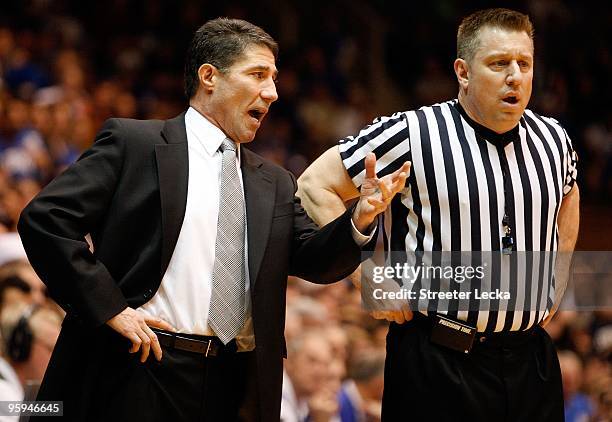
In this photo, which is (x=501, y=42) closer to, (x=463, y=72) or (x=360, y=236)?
(x=463, y=72)

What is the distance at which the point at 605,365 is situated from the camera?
18.8 feet

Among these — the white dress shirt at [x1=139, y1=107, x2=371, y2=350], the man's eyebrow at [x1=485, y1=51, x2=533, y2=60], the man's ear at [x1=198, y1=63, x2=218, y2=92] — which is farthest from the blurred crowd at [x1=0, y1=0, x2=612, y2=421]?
the man's eyebrow at [x1=485, y1=51, x2=533, y2=60]

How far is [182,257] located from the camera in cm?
288

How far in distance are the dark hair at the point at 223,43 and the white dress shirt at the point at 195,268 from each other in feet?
1.03

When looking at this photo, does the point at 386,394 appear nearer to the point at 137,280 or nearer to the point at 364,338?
the point at 137,280

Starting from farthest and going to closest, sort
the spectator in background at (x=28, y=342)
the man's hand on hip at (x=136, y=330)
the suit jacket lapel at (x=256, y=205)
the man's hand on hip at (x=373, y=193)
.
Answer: the spectator in background at (x=28, y=342) → the suit jacket lapel at (x=256, y=205) → the man's hand on hip at (x=373, y=193) → the man's hand on hip at (x=136, y=330)

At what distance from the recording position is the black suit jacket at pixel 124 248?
2.73m

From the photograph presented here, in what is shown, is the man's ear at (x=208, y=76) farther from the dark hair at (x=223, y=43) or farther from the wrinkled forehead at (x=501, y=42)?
the wrinkled forehead at (x=501, y=42)

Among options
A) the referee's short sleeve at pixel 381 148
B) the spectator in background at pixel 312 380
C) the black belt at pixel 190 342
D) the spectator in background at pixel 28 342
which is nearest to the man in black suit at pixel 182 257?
the black belt at pixel 190 342

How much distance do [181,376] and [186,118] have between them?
0.80m

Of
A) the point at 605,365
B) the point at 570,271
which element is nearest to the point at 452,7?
the point at 605,365

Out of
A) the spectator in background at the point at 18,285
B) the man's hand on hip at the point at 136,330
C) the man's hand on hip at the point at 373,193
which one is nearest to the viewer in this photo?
the man's hand on hip at the point at 136,330

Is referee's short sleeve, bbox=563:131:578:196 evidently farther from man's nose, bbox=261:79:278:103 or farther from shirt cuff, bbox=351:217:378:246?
man's nose, bbox=261:79:278:103

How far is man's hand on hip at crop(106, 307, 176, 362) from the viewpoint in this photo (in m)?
2.71
